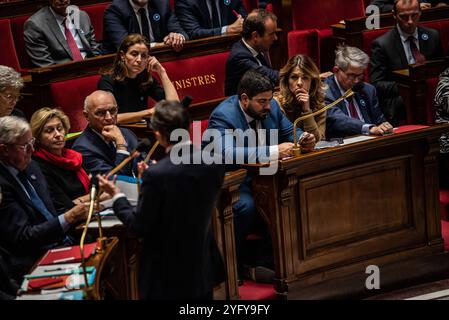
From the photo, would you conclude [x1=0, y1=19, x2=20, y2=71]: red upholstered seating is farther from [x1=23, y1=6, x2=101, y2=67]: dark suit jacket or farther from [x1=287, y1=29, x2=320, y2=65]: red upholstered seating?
[x1=287, y1=29, x2=320, y2=65]: red upholstered seating

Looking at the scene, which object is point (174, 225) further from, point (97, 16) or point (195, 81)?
point (97, 16)

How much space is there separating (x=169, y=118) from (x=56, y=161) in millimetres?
546

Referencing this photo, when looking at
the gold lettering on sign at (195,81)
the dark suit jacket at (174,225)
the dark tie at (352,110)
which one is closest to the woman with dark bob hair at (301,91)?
the dark tie at (352,110)

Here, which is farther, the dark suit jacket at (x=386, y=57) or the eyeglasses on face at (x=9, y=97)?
the dark suit jacket at (x=386, y=57)

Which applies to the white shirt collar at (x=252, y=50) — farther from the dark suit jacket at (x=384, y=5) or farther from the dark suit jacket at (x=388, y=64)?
the dark suit jacket at (x=384, y=5)

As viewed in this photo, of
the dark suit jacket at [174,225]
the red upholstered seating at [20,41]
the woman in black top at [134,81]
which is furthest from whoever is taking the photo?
the red upholstered seating at [20,41]

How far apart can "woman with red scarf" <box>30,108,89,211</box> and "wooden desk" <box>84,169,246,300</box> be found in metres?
0.17

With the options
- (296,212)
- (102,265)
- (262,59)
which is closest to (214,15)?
(262,59)

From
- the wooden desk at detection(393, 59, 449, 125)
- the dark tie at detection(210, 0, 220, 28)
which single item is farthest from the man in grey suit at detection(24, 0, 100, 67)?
the wooden desk at detection(393, 59, 449, 125)

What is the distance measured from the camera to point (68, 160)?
80.4 inches

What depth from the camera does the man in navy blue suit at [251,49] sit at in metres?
2.63

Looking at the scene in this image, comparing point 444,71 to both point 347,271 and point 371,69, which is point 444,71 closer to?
point 371,69

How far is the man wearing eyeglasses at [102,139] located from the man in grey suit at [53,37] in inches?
25.6

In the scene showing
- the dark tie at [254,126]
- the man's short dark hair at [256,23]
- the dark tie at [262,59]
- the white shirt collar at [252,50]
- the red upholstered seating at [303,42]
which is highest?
the red upholstered seating at [303,42]
